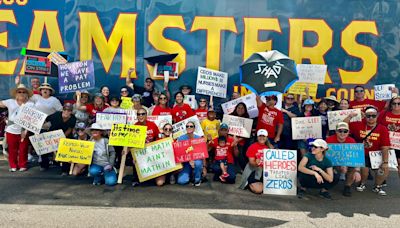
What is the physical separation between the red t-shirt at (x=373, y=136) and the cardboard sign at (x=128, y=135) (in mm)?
3221

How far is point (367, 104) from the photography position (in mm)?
6352

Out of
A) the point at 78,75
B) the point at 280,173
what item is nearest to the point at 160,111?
the point at 78,75

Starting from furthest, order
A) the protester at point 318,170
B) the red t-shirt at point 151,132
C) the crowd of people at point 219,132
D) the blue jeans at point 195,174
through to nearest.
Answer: the red t-shirt at point 151,132
the blue jeans at point 195,174
the crowd of people at point 219,132
the protester at point 318,170

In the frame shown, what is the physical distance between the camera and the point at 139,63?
6887 millimetres

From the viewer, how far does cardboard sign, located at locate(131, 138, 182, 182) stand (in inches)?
218

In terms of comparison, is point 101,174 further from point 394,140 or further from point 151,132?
point 394,140

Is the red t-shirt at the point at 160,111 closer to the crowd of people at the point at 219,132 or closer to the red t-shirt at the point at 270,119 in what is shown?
the crowd of people at the point at 219,132

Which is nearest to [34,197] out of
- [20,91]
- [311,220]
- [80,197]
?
[80,197]

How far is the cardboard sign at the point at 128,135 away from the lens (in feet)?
18.0

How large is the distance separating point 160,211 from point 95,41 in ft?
12.3

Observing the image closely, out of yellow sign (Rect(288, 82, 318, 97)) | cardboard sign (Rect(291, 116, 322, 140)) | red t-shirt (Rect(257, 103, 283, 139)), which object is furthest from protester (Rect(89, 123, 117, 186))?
yellow sign (Rect(288, 82, 318, 97))

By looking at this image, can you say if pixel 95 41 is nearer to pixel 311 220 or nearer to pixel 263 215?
pixel 263 215

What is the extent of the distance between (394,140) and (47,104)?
18.6ft

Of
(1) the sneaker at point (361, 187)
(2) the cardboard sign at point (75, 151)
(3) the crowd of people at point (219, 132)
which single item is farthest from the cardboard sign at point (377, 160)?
(2) the cardboard sign at point (75, 151)
